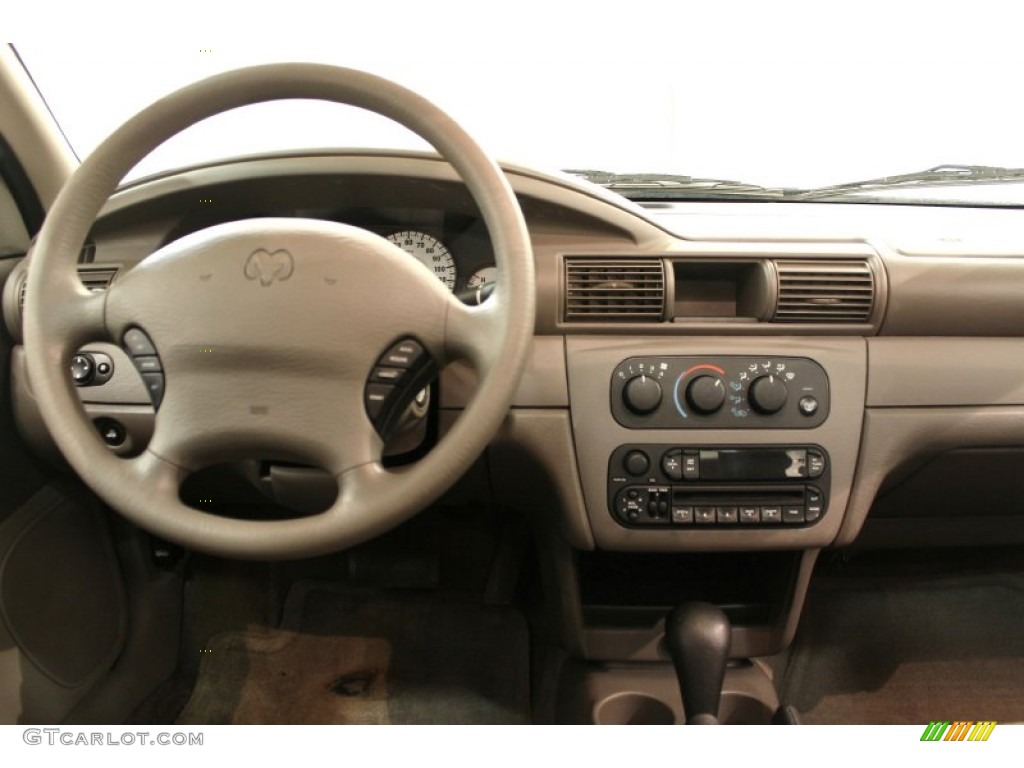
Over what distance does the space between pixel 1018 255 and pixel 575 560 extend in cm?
83

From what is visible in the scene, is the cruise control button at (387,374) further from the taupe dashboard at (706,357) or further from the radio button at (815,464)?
the radio button at (815,464)

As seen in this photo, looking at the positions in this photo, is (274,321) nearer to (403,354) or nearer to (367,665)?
(403,354)

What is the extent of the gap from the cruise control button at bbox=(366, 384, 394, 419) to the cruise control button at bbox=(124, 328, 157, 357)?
246mm

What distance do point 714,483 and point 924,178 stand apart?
79 centimetres

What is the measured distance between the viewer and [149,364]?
819 mm

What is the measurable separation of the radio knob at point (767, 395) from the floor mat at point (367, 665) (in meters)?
0.79

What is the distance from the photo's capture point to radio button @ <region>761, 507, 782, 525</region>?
106cm

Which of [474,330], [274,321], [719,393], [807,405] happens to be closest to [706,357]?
[719,393]

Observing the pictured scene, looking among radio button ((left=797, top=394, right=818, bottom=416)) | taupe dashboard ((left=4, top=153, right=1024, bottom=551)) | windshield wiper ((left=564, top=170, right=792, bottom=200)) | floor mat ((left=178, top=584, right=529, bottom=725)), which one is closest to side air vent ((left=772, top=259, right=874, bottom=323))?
taupe dashboard ((left=4, top=153, right=1024, bottom=551))

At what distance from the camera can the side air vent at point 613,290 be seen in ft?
3.43

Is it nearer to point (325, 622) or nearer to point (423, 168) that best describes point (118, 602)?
point (325, 622)

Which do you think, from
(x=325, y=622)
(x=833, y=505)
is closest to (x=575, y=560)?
(x=833, y=505)
